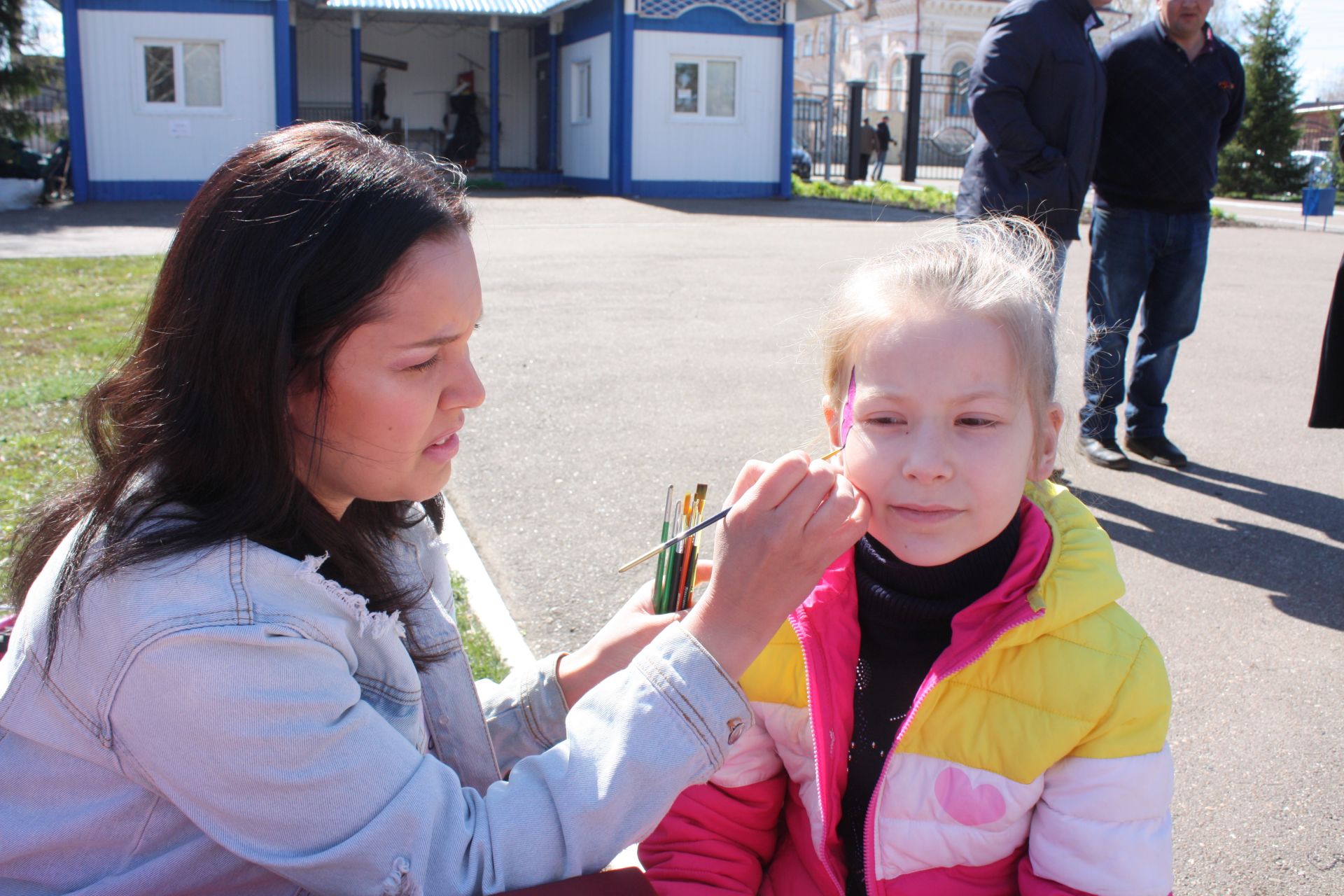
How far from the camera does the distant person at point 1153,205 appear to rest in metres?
5.02

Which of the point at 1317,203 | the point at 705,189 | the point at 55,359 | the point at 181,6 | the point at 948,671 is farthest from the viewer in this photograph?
the point at 705,189

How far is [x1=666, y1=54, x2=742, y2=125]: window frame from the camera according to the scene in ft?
70.1

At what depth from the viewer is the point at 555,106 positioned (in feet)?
82.3

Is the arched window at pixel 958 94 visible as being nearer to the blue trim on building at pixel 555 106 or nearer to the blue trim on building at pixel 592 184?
the blue trim on building at pixel 555 106

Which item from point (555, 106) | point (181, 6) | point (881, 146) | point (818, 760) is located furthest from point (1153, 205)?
point (881, 146)

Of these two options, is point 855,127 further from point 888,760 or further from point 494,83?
point 888,760

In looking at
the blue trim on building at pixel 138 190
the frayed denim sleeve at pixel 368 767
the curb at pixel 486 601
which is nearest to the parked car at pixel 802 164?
the blue trim on building at pixel 138 190

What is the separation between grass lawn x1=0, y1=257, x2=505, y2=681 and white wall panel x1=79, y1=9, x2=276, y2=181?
913 centimetres

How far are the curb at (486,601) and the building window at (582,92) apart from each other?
20.0 meters

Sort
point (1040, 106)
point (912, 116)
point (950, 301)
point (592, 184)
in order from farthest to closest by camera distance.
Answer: point (912, 116)
point (592, 184)
point (1040, 106)
point (950, 301)

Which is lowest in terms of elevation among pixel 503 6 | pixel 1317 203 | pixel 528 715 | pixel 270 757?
pixel 528 715

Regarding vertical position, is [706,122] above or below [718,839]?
above

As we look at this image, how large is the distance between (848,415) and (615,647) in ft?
1.85

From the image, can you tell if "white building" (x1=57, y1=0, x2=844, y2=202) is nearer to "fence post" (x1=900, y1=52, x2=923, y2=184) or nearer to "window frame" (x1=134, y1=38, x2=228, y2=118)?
"window frame" (x1=134, y1=38, x2=228, y2=118)
